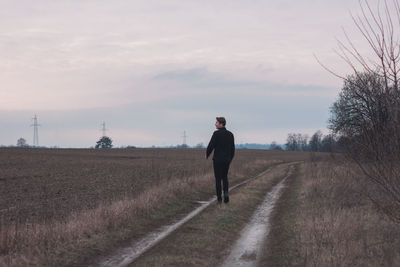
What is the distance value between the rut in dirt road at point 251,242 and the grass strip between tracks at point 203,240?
16cm

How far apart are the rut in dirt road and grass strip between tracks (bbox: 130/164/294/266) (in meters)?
0.16

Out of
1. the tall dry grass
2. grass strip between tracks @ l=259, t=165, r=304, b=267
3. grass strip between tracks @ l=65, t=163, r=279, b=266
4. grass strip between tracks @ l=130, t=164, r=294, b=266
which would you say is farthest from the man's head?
the tall dry grass

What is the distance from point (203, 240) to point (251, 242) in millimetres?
1018

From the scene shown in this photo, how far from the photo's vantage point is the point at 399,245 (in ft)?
23.4

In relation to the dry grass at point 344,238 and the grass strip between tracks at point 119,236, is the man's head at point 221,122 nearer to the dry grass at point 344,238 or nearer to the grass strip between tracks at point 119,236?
the grass strip between tracks at point 119,236

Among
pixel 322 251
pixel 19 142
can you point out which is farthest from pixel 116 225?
pixel 19 142

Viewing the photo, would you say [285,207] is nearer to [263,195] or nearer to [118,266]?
[263,195]

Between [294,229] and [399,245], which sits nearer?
[399,245]

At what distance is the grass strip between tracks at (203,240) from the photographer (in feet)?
23.1

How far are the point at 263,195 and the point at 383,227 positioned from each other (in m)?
8.80

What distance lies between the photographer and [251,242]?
860 centimetres

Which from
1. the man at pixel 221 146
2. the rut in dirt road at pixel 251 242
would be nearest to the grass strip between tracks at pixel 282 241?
the rut in dirt road at pixel 251 242

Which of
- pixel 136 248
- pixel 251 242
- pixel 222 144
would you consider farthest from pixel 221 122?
pixel 136 248

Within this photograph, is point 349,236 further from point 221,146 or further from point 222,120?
point 222,120
